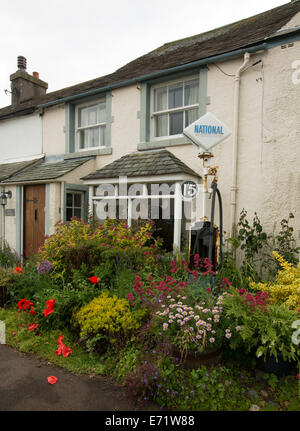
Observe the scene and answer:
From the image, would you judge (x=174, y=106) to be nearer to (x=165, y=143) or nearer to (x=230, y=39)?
(x=165, y=143)

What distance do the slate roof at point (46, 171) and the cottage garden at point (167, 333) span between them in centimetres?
358

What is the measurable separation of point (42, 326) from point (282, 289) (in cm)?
331

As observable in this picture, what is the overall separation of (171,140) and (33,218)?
187 inches

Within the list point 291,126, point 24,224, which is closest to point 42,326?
point 24,224

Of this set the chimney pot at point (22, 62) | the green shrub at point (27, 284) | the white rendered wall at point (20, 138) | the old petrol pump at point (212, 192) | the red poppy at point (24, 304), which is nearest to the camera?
the red poppy at point (24, 304)

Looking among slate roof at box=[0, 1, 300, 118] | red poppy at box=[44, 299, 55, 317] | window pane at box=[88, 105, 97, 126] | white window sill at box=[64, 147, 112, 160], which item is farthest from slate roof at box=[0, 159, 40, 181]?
red poppy at box=[44, 299, 55, 317]

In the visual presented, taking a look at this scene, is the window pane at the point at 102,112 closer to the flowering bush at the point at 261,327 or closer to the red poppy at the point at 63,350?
the red poppy at the point at 63,350

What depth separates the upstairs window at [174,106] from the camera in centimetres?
654

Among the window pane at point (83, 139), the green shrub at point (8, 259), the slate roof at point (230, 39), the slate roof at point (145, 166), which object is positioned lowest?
the green shrub at point (8, 259)

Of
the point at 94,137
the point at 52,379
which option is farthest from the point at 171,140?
the point at 52,379

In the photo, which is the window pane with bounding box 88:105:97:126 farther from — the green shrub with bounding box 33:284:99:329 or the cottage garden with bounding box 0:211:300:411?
the green shrub with bounding box 33:284:99:329

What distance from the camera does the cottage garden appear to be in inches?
94.4

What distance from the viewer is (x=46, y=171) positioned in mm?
7887

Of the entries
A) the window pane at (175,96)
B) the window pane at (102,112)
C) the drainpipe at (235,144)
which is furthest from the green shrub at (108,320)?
the window pane at (102,112)
